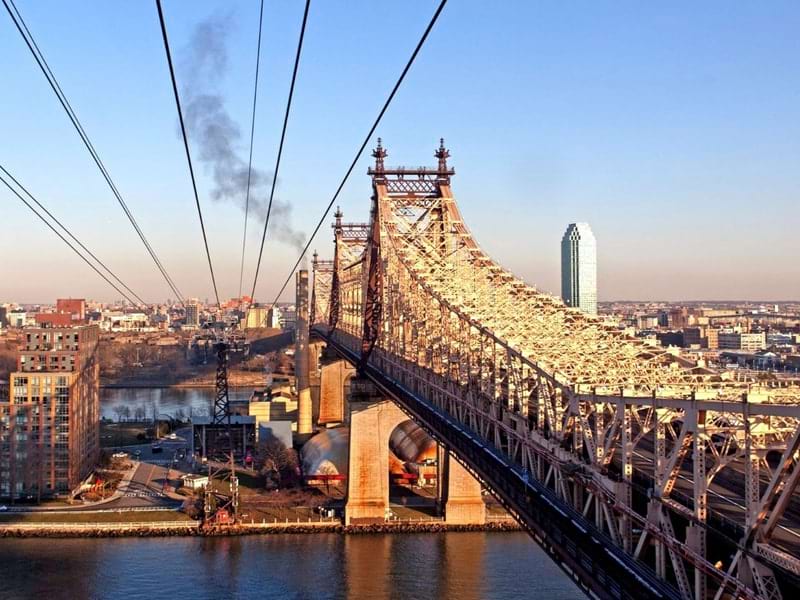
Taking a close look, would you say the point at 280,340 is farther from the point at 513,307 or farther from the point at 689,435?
the point at 689,435

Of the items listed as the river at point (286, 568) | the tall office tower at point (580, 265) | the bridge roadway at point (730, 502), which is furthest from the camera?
the tall office tower at point (580, 265)

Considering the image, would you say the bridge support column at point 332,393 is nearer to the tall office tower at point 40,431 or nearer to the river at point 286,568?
the tall office tower at point 40,431

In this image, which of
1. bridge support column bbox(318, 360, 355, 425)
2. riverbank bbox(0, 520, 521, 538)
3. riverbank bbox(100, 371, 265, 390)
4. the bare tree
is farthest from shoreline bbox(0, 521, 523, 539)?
riverbank bbox(100, 371, 265, 390)

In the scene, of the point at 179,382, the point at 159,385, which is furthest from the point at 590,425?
the point at 179,382

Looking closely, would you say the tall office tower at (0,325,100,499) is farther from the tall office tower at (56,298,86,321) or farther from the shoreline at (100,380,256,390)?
the shoreline at (100,380,256,390)

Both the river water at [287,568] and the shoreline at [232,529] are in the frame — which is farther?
the shoreline at [232,529]

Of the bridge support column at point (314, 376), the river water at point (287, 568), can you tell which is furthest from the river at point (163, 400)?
the river water at point (287, 568)
